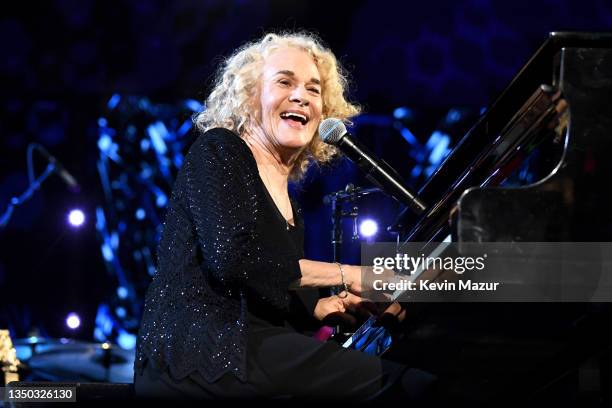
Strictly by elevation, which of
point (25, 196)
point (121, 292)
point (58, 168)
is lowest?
point (121, 292)

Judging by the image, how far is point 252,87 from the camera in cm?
260

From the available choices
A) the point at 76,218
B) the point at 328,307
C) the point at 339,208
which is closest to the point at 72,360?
the point at 76,218

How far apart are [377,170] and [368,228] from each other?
10.6 ft

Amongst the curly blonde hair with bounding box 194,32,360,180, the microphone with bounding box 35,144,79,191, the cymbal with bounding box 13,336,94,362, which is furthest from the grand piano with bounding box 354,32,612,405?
the microphone with bounding box 35,144,79,191

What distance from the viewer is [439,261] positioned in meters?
1.62

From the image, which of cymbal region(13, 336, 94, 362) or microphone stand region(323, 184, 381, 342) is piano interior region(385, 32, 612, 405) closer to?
microphone stand region(323, 184, 381, 342)

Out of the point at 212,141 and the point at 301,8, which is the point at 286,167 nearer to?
the point at 212,141

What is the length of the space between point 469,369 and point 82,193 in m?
4.00

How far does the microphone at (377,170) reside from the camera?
7.21ft

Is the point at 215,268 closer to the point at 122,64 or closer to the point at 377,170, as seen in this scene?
the point at 377,170

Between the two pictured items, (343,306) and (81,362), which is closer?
(343,306)

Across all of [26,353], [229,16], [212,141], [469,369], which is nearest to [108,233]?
[26,353]

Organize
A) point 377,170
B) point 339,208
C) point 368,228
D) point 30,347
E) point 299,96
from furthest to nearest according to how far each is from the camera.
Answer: point 368,228, point 30,347, point 339,208, point 299,96, point 377,170

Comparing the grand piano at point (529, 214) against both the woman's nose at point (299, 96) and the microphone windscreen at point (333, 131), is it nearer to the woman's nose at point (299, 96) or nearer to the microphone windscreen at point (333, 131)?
the microphone windscreen at point (333, 131)
